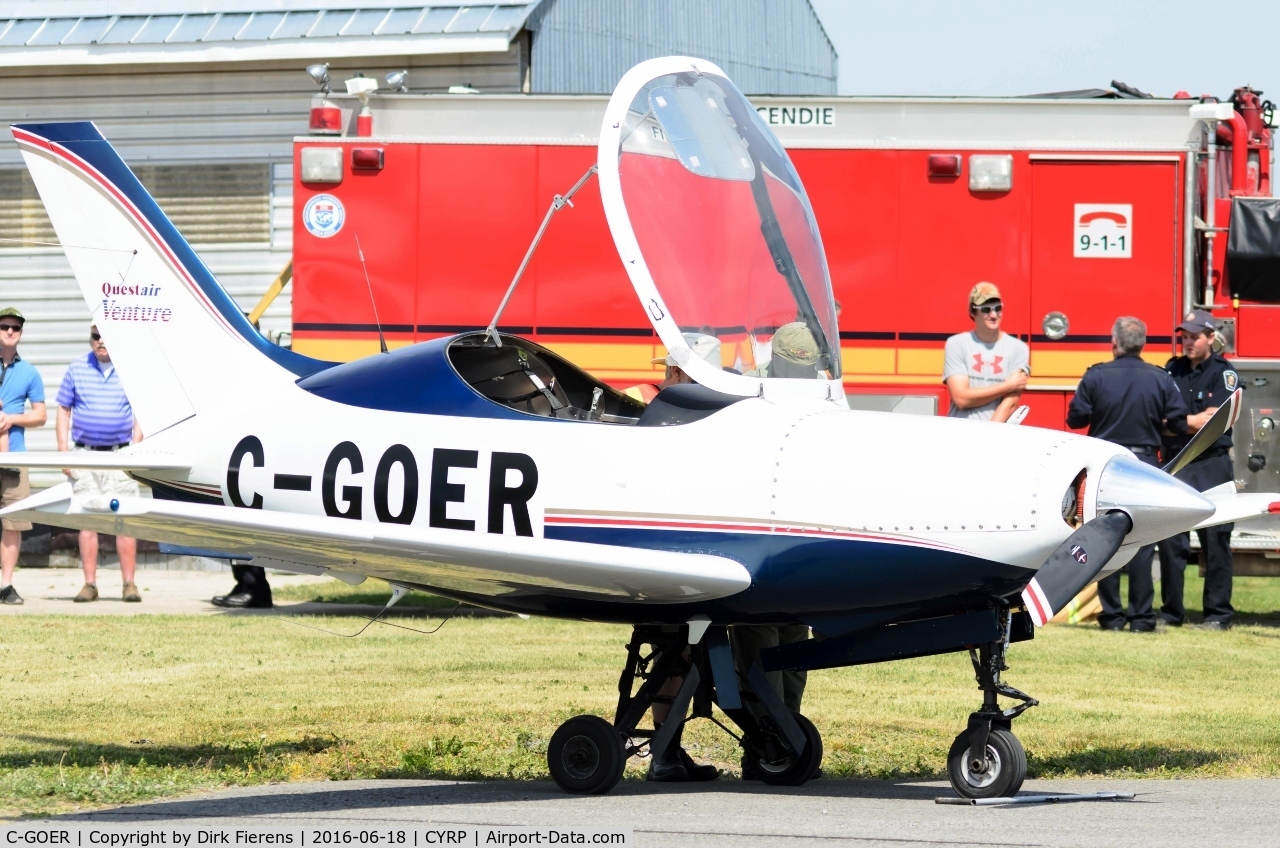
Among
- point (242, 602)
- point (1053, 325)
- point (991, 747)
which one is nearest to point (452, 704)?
point (991, 747)

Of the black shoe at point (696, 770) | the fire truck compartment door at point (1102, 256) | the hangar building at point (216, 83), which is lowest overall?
the black shoe at point (696, 770)

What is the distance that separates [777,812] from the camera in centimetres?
637

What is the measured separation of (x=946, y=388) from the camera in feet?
38.8

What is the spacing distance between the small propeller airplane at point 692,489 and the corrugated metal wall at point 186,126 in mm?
10263

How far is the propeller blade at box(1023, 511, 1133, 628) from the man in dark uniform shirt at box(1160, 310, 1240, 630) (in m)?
5.82

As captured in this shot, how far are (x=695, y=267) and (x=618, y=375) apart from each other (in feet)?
17.6

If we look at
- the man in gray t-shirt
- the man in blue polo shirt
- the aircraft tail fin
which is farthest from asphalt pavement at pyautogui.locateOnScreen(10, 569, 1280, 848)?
the man in blue polo shirt

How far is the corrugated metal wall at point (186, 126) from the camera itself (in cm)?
1784

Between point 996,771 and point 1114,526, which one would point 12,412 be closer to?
point 996,771

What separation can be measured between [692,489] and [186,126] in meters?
13.1

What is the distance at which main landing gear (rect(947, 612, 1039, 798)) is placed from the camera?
643 cm

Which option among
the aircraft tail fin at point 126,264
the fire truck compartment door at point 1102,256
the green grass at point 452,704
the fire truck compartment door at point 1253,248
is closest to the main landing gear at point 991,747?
the green grass at point 452,704

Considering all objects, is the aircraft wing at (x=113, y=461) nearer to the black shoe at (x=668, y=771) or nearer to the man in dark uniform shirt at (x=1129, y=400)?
the black shoe at (x=668, y=771)

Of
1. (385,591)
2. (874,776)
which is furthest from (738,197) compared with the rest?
(385,591)
